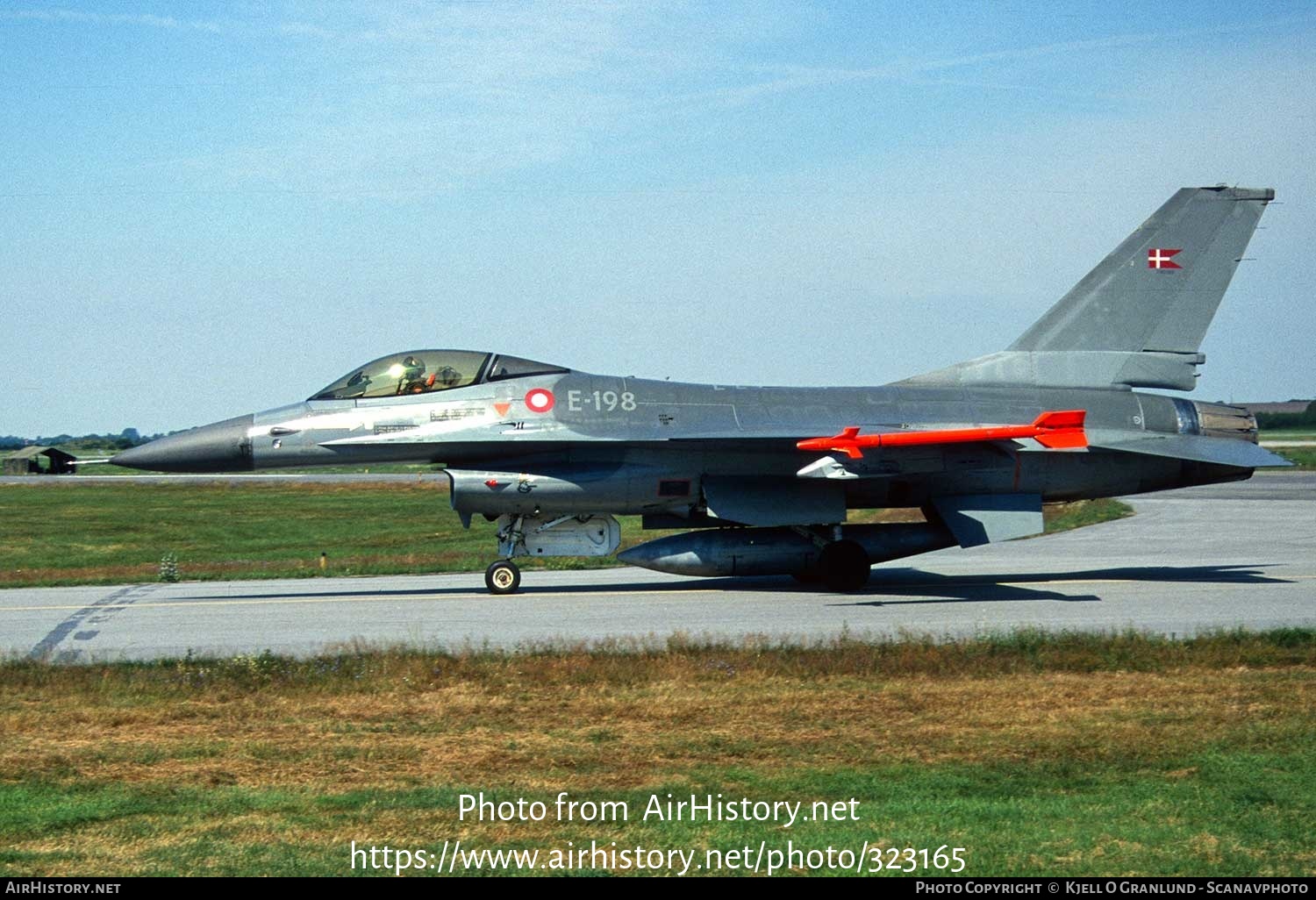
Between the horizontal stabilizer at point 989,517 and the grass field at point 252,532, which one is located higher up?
the horizontal stabilizer at point 989,517

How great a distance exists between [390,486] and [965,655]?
4463cm

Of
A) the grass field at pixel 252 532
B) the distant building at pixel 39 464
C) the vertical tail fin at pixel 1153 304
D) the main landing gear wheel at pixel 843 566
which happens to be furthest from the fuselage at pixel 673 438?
the distant building at pixel 39 464

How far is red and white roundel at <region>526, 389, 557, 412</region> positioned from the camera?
54.7 ft

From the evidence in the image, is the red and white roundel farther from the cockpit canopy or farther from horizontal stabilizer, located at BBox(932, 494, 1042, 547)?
horizontal stabilizer, located at BBox(932, 494, 1042, 547)

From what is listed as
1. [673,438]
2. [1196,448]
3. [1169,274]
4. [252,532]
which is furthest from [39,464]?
[1196,448]

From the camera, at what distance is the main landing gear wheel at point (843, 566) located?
17094 millimetres

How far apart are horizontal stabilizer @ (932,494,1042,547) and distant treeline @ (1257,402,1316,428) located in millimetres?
104329

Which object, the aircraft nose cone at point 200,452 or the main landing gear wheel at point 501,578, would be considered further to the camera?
the main landing gear wheel at point 501,578

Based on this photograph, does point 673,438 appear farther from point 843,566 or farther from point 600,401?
point 843,566

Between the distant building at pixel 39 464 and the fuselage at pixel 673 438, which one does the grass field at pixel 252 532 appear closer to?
the fuselage at pixel 673 438

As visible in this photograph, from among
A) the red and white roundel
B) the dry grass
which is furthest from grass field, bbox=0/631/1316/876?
the red and white roundel

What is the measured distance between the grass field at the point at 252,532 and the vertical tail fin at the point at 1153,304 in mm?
7437

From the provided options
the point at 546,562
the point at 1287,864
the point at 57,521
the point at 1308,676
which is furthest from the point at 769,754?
the point at 57,521

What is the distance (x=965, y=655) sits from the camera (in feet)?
38.1
